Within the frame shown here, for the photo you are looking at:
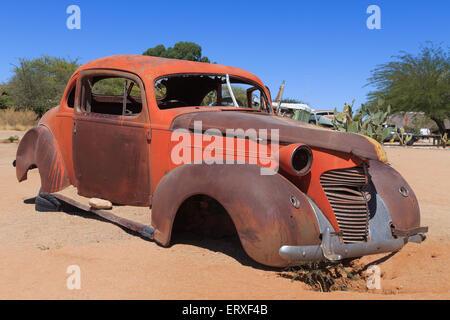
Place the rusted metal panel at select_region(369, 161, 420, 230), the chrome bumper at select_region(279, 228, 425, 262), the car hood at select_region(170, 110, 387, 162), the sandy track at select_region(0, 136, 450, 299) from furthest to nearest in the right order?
the rusted metal panel at select_region(369, 161, 420, 230), the car hood at select_region(170, 110, 387, 162), the chrome bumper at select_region(279, 228, 425, 262), the sandy track at select_region(0, 136, 450, 299)

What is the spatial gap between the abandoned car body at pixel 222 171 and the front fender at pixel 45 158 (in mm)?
12

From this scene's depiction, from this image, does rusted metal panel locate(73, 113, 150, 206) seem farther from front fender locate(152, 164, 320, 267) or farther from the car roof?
front fender locate(152, 164, 320, 267)

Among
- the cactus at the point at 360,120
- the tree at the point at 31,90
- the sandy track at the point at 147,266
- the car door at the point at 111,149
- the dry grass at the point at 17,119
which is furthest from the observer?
the tree at the point at 31,90

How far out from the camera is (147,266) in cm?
314

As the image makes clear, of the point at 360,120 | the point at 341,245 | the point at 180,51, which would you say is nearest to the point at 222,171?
the point at 341,245

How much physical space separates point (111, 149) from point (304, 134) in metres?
1.94

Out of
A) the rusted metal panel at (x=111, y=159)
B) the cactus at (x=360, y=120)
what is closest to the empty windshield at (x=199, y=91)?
the rusted metal panel at (x=111, y=159)

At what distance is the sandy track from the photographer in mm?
2742

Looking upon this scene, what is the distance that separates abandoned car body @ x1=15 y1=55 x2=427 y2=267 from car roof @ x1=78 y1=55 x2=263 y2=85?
14mm

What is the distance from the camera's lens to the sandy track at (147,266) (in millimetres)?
2742

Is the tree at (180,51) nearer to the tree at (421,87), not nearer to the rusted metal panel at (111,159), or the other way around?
the tree at (421,87)

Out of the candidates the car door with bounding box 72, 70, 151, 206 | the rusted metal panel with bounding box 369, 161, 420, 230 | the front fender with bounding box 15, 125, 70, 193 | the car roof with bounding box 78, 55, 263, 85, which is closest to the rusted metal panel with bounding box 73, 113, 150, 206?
the car door with bounding box 72, 70, 151, 206
